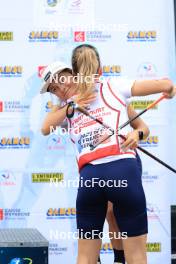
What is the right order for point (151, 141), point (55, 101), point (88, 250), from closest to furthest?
1. point (88, 250)
2. point (55, 101)
3. point (151, 141)

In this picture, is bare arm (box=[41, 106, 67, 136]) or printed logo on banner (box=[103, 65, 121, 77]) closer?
bare arm (box=[41, 106, 67, 136])

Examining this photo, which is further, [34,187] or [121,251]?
[34,187]

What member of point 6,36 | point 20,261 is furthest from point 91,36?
point 20,261

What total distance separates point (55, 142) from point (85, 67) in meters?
1.40

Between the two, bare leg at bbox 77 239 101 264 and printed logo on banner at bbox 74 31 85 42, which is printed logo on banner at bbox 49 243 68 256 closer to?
bare leg at bbox 77 239 101 264

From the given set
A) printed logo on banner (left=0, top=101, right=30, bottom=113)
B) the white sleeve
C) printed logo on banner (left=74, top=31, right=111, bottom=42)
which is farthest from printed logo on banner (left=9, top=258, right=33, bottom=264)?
printed logo on banner (left=74, top=31, right=111, bottom=42)

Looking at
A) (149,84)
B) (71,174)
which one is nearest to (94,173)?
(149,84)

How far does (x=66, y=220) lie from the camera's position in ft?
13.4

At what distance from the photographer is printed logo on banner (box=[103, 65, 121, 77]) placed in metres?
4.11

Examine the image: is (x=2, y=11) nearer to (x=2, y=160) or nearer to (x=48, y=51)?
(x=48, y=51)

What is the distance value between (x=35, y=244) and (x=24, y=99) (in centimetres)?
128

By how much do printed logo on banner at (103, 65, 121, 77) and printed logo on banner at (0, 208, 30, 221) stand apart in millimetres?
1160

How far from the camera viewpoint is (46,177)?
4.06 metres

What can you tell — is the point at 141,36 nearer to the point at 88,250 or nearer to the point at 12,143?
the point at 12,143
